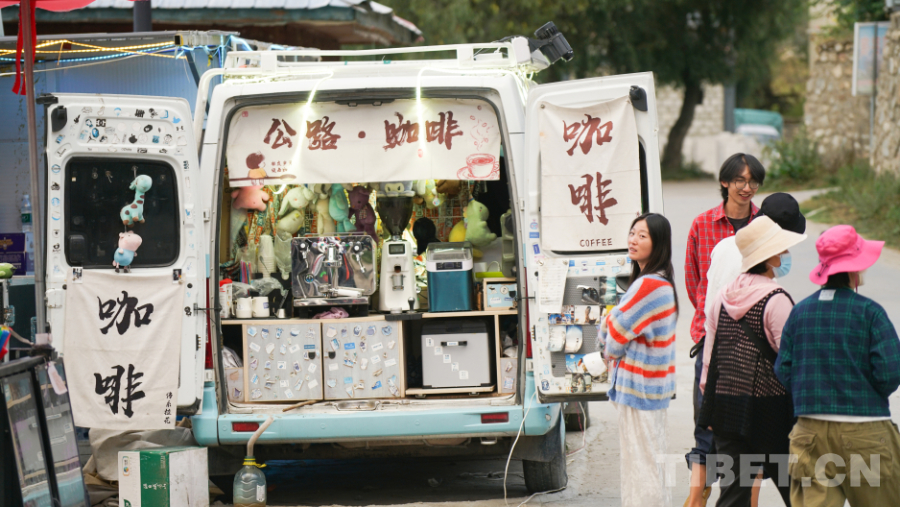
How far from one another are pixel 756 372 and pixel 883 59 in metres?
13.1

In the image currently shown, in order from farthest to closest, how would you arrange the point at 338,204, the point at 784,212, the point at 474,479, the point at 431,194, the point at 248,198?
1. the point at 431,194
2. the point at 338,204
3. the point at 474,479
4. the point at 248,198
5. the point at 784,212

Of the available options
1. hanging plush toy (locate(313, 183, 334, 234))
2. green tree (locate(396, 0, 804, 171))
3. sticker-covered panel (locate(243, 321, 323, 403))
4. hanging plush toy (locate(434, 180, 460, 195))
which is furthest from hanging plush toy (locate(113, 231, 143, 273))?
green tree (locate(396, 0, 804, 171))

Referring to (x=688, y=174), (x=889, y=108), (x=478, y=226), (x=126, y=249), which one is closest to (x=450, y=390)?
(x=478, y=226)

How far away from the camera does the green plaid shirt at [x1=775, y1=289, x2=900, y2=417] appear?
12.0ft

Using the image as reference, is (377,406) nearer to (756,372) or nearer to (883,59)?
(756,372)

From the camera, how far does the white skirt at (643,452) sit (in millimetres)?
4535

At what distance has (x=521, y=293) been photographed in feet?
17.1

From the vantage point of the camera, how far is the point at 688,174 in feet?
83.5

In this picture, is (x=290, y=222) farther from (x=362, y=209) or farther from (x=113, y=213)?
(x=113, y=213)

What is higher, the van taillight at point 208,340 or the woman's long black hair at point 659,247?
the woman's long black hair at point 659,247

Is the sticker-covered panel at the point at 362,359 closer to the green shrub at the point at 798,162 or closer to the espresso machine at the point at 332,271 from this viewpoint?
the espresso machine at the point at 332,271

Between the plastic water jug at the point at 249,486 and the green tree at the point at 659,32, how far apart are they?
57.7 feet

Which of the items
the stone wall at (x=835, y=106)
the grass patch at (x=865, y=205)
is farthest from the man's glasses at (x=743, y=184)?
the stone wall at (x=835, y=106)

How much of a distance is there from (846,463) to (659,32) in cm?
2196
